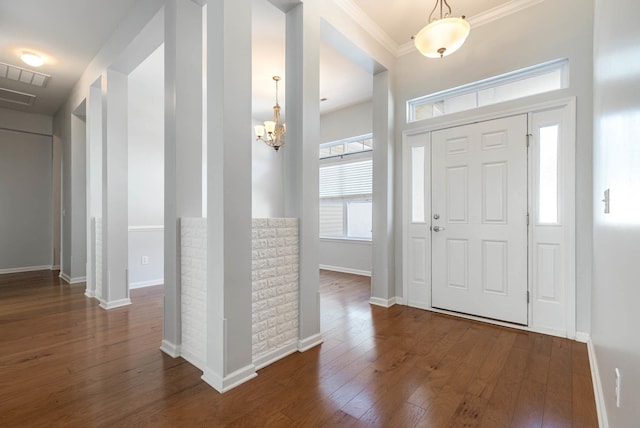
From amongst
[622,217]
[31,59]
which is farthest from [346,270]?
[31,59]

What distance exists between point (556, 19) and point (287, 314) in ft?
11.6

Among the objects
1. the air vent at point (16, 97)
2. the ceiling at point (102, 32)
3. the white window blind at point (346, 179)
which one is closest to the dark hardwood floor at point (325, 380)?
the white window blind at point (346, 179)

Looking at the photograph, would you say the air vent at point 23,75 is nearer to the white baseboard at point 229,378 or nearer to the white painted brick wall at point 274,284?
the white painted brick wall at point 274,284

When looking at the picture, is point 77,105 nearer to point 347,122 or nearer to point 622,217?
point 347,122

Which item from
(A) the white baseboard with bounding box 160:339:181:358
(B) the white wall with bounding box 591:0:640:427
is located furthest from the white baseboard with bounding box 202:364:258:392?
(B) the white wall with bounding box 591:0:640:427

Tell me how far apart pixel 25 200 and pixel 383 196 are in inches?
265

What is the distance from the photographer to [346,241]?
5.44 metres

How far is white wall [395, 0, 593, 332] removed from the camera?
7.77ft

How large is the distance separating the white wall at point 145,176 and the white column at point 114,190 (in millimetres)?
919

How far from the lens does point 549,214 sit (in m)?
2.57

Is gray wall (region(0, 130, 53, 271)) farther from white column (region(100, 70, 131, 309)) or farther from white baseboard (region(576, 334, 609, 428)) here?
white baseboard (region(576, 334, 609, 428))

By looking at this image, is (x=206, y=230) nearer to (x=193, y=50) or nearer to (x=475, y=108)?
(x=193, y=50)

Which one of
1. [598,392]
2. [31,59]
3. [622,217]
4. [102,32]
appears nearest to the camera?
[622,217]

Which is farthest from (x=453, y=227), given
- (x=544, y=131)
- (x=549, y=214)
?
(x=544, y=131)
